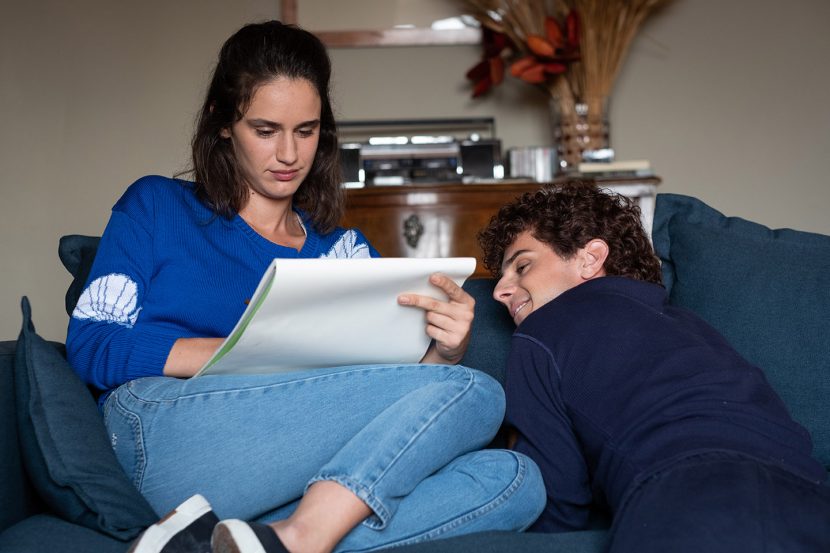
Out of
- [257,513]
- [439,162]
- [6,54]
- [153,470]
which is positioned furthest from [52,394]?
[6,54]

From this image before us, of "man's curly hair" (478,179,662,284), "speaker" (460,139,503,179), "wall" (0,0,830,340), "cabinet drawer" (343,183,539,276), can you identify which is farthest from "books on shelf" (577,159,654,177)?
"man's curly hair" (478,179,662,284)

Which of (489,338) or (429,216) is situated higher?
(429,216)

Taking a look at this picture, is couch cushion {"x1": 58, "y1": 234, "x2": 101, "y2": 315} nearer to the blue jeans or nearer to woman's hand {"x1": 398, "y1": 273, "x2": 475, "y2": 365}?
the blue jeans

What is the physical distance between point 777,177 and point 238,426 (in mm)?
2982

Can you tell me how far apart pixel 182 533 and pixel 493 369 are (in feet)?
2.73

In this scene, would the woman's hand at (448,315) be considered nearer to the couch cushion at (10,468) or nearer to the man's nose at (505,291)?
the man's nose at (505,291)

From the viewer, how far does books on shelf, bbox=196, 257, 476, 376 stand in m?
1.18

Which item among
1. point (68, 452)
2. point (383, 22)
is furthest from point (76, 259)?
point (383, 22)

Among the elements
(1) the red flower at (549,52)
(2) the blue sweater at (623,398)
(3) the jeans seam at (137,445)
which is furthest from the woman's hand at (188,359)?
(1) the red flower at (549,52)

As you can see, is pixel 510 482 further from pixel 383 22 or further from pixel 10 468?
pixel 383 22

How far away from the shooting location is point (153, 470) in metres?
1.28

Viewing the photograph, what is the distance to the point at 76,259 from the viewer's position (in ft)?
5.57

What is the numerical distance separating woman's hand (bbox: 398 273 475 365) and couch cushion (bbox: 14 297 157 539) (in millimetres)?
474

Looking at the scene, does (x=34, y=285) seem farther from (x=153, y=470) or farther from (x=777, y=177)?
(x=777, y=177)
